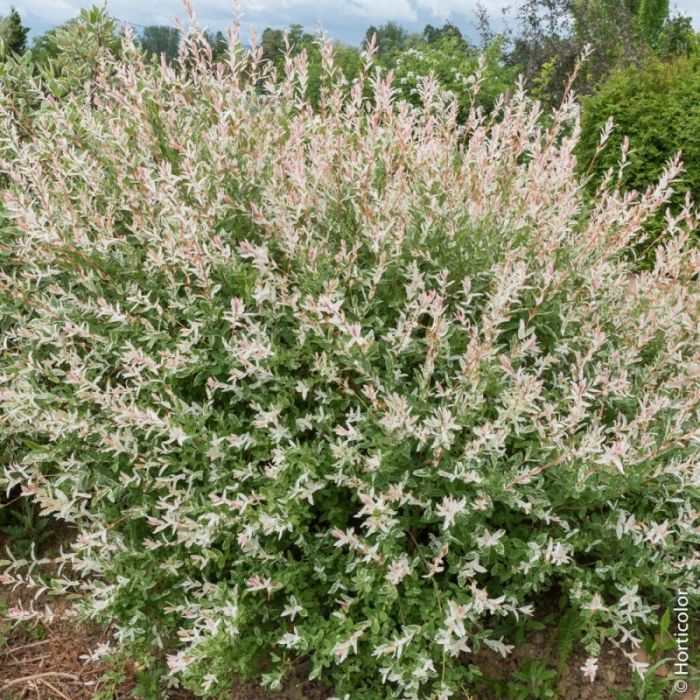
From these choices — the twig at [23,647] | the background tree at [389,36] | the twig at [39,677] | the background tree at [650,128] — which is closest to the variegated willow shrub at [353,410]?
the twig at [39,677]

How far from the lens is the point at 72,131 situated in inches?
139

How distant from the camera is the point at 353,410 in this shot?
8.80ft

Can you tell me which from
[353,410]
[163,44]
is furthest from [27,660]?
[163,44]

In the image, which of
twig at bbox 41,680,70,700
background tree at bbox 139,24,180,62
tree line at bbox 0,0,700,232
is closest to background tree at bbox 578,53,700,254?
tree line at bbox 0,0,700,232

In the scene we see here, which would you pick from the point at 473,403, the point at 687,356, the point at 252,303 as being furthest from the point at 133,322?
the point at 687,356

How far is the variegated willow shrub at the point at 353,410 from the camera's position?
2.49 m

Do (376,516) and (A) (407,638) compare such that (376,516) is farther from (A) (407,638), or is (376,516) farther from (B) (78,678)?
(B) (78,678)

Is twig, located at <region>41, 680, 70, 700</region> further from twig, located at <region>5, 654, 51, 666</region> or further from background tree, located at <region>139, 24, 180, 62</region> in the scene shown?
background tree, located at <region>139, 24, 180, 62</region>

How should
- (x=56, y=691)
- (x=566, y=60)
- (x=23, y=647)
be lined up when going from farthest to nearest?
(x=566, y=60) < (x=23, y=647) < (x=56, y=691)

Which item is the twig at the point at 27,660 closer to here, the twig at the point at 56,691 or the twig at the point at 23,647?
the twig at the point at 23,647

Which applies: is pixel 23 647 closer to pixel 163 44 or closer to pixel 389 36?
pixel 163 44

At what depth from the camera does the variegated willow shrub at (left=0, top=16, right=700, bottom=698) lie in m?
2.49

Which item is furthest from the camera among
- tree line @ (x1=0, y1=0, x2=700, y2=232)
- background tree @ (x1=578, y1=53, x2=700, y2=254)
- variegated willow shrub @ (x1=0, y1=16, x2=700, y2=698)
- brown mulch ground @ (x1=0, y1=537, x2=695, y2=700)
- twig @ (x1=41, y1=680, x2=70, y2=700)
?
background tree @ (x1=578, y1=53, x2=700, y2=254)

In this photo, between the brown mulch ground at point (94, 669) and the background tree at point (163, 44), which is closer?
the brown mulch ground at point (94, 669)
